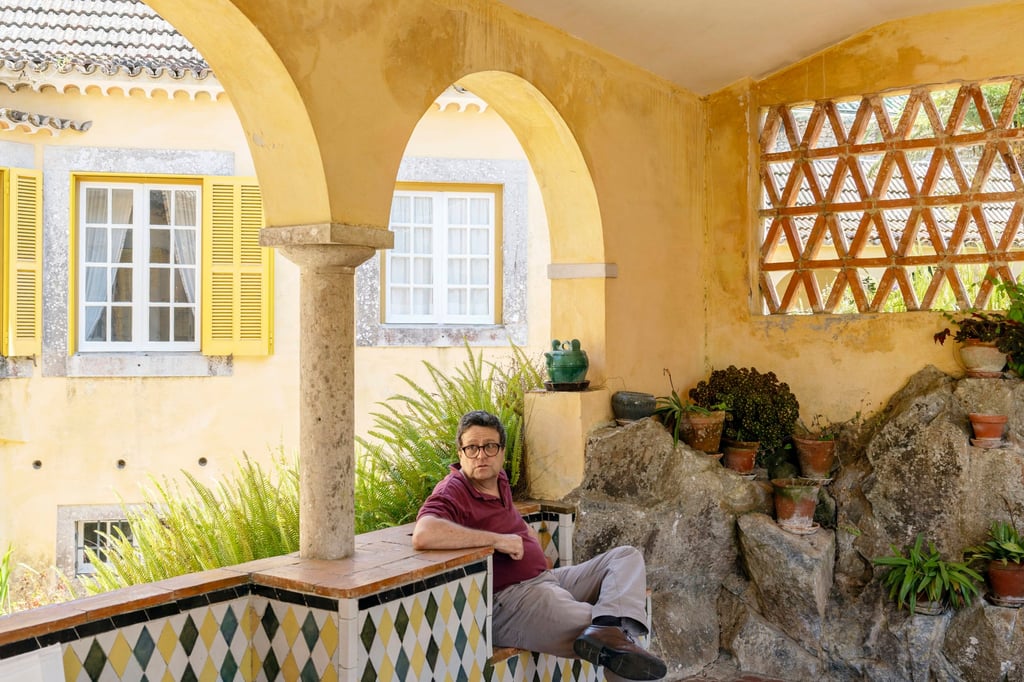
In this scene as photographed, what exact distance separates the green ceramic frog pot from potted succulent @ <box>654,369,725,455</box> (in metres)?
0.62

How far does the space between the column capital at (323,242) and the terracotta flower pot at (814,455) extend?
3.34m

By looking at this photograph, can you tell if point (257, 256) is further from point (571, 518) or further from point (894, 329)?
point (894, 329)

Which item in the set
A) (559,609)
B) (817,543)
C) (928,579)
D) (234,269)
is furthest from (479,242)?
(559,609)

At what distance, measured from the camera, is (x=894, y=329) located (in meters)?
6.48

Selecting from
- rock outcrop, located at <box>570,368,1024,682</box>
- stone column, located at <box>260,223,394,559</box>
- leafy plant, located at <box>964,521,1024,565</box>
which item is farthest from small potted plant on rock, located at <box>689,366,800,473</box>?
stone column, located at <box>260,223,394,559</box>

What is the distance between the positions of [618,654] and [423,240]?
228 inches

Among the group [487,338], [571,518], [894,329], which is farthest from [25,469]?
[894,329]

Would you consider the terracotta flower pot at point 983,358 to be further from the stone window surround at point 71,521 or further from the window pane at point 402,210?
the stone window surround at point 71,521

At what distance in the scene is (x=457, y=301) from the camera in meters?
9.23

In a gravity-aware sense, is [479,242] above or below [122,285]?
above

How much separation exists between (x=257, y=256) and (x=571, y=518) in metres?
4.50

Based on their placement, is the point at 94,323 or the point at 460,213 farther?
the point at 460,213

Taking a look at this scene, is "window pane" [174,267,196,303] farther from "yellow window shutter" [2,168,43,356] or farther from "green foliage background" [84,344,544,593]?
"green foliage background" [84,344,544,593]

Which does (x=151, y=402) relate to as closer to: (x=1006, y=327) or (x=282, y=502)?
(x=282, y=502)
